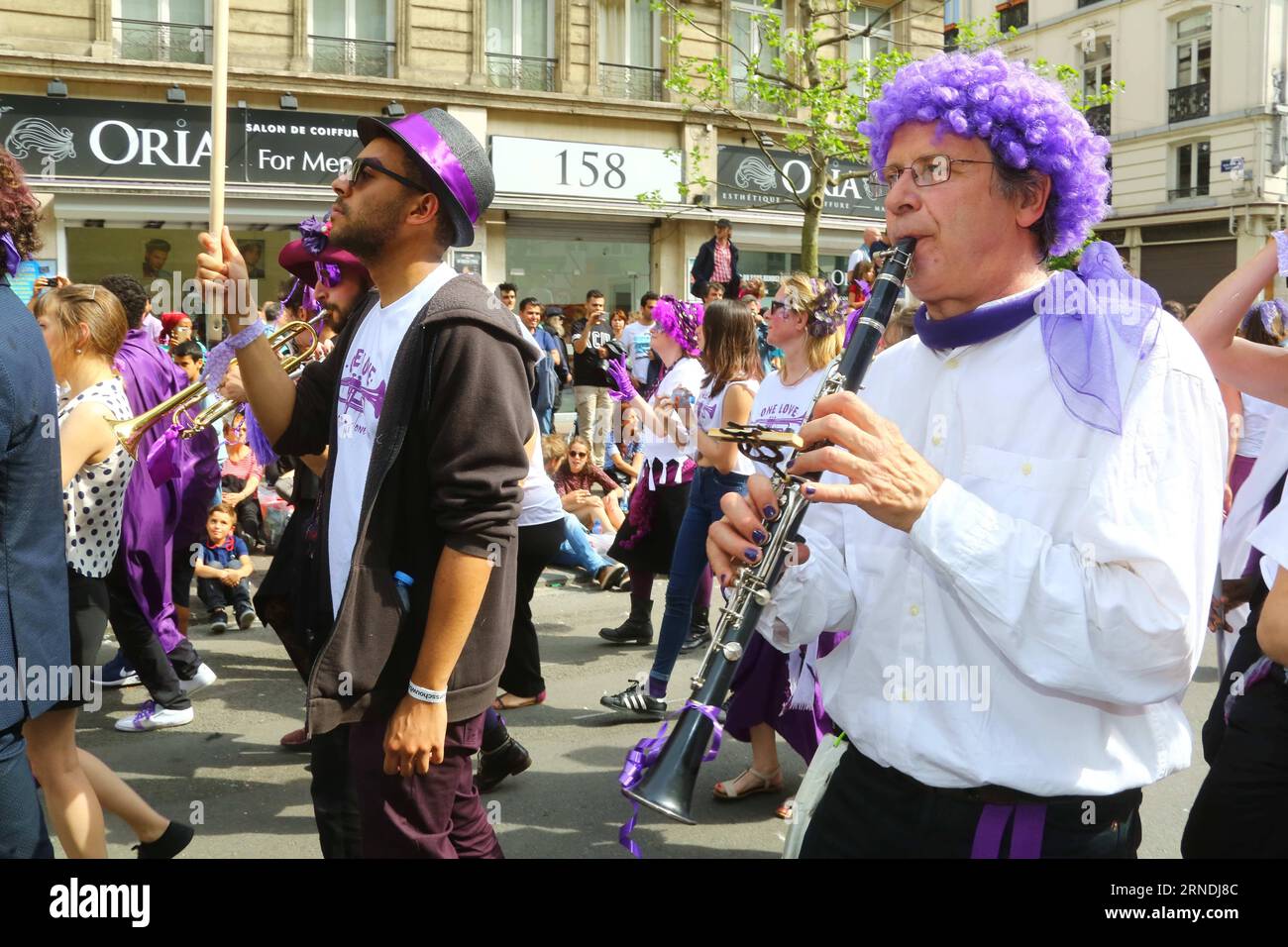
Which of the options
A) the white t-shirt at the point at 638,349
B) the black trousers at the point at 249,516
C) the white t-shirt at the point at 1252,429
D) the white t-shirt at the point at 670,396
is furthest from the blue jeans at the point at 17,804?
the white t-shirt at the point at 638,349

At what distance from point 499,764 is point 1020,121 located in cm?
340

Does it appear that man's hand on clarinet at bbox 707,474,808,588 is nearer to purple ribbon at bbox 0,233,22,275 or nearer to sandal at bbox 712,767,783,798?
purple ribbon at bbox 0,233,22,275

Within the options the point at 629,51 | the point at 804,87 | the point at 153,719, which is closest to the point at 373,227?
the point at 153,719

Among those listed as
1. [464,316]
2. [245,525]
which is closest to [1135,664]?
[464,316]

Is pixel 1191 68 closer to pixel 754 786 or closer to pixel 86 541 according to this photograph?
pixel 754 786

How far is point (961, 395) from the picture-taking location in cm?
195

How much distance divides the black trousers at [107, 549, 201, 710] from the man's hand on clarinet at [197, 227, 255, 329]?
2.49m

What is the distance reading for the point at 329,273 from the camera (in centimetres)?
412

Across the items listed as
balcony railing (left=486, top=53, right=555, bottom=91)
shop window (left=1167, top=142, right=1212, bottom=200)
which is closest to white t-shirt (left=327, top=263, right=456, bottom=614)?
balcony railing (left=486, top=53, right=555, bottom=91)

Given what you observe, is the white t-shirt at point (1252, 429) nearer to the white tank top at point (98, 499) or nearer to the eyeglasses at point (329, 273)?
the eyeglasses at point (329, 273)

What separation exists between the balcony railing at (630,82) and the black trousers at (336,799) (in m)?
18.2
